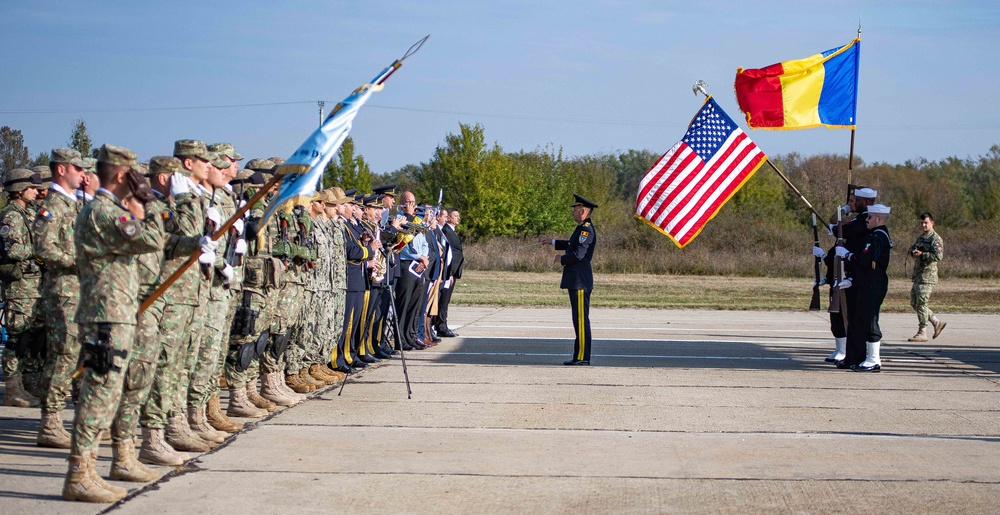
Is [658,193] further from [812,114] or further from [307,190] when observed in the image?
[307,190]

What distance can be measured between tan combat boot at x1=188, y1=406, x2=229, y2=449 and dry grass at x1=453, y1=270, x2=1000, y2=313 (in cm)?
1711

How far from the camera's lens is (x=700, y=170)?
42.4 feet

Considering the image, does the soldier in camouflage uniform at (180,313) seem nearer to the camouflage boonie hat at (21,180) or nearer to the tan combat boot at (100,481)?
the tan combat boot at (100,481)

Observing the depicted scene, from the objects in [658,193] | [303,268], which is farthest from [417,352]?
[303,268]

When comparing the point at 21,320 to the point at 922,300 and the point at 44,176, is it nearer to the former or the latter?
the point at 44,176

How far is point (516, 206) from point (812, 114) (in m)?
35.8

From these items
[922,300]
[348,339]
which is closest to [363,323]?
[348,339]

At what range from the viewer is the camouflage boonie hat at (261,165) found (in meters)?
9.38

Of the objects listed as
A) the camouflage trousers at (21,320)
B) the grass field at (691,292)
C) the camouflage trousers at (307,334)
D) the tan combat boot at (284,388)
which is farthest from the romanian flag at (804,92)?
the grass field at (691,292)

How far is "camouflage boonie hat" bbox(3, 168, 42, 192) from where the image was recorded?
9203 mm

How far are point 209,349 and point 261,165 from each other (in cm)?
260

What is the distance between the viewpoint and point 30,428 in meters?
8.03

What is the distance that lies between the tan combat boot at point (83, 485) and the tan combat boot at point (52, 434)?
65.7 inches

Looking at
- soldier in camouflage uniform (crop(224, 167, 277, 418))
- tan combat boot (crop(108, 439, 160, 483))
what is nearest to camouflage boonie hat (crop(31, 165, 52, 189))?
soldier in camouflage uniform (crop(224, 167, 277, 418))
